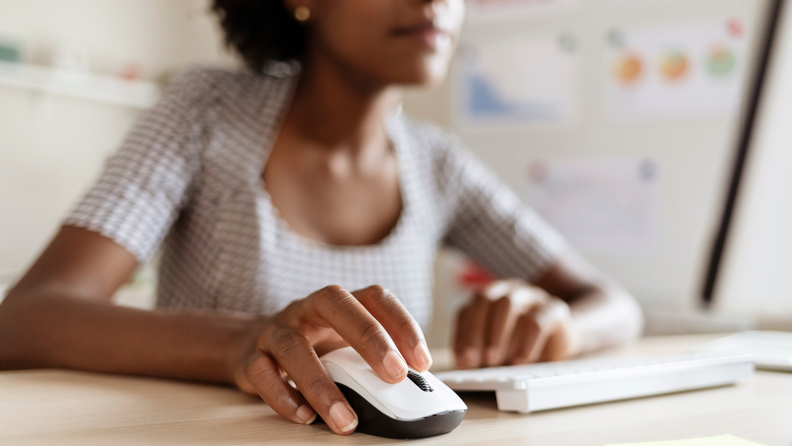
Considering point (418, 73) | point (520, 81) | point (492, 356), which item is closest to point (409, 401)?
A: point (492, 356)

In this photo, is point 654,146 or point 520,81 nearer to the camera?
point 654,146

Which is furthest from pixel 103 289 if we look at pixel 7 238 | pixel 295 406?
pixel 7 238

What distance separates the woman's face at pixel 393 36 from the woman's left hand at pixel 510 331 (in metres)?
0.32

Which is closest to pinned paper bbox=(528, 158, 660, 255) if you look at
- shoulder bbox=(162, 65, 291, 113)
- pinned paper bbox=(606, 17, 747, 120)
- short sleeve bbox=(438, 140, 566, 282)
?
pinned paper bbox=(606, 17, 747, 120)

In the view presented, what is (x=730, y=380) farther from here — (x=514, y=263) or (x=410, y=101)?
(x=410, y=101)

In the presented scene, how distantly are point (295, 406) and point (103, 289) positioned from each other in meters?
0.36

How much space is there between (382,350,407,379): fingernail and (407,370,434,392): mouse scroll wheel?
1 cm

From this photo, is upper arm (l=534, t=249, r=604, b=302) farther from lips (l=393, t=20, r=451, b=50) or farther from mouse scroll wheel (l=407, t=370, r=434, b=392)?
mouse scroll wheel (l=407, t=370, r=434, b=392)

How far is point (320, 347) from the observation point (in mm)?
480

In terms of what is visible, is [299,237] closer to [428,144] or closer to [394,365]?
[428,144]

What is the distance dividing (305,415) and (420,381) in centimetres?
8

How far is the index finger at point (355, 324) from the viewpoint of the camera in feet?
1.28

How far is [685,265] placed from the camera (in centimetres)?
141

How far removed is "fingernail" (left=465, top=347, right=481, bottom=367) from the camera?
0.68 m
